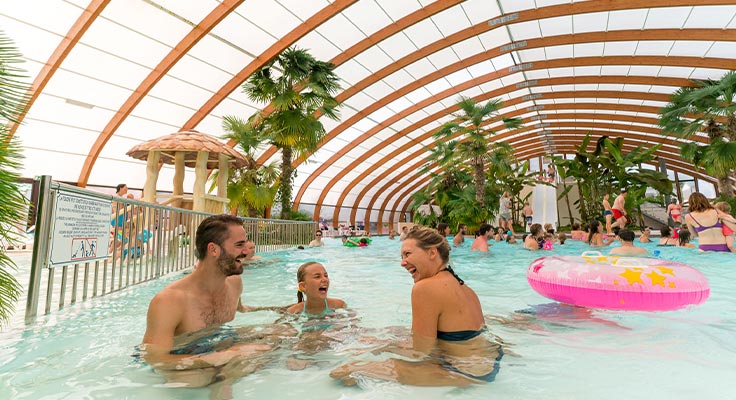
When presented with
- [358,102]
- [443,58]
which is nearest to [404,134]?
[358,102]

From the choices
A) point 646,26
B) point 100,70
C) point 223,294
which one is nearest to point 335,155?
point 100,70

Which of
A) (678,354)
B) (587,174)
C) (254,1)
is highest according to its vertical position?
(254,1)

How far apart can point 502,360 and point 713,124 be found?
18.4 metres

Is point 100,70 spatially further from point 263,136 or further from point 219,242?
point 219,242

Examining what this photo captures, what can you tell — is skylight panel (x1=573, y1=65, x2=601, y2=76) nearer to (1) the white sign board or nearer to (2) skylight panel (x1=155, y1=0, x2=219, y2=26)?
(2) skylight panel (x1=155, y1=0, x2=219, y2=26)

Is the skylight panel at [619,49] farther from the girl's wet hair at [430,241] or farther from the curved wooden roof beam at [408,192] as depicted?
the curved wooden roof beam at [408,192]

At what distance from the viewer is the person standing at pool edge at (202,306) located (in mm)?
2078

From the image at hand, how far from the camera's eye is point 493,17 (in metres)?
15.9

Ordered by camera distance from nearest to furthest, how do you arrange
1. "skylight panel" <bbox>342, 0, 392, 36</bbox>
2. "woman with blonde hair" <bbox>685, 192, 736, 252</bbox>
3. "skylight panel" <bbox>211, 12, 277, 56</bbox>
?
"woman with blonde hair" <bbox>685, 192, 736, 252</bbox> → "skylight panel" <bbox>211, 12, 277, 56</bbox> → "skylight panel" <bbox>342, 0, 392, 36</bbox>

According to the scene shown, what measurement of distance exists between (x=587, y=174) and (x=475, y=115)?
6.90 meters

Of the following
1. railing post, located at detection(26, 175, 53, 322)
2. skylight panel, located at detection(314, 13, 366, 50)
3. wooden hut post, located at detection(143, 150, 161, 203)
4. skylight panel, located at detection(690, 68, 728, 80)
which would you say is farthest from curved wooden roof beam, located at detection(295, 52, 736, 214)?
railing post, located at detection(26, 175, 53, 322)

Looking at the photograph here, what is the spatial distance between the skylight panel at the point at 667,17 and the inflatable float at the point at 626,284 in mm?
15419

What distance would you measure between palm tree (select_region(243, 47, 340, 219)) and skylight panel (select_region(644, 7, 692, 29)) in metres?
12.9

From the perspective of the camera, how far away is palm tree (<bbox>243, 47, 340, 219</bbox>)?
1287cm
